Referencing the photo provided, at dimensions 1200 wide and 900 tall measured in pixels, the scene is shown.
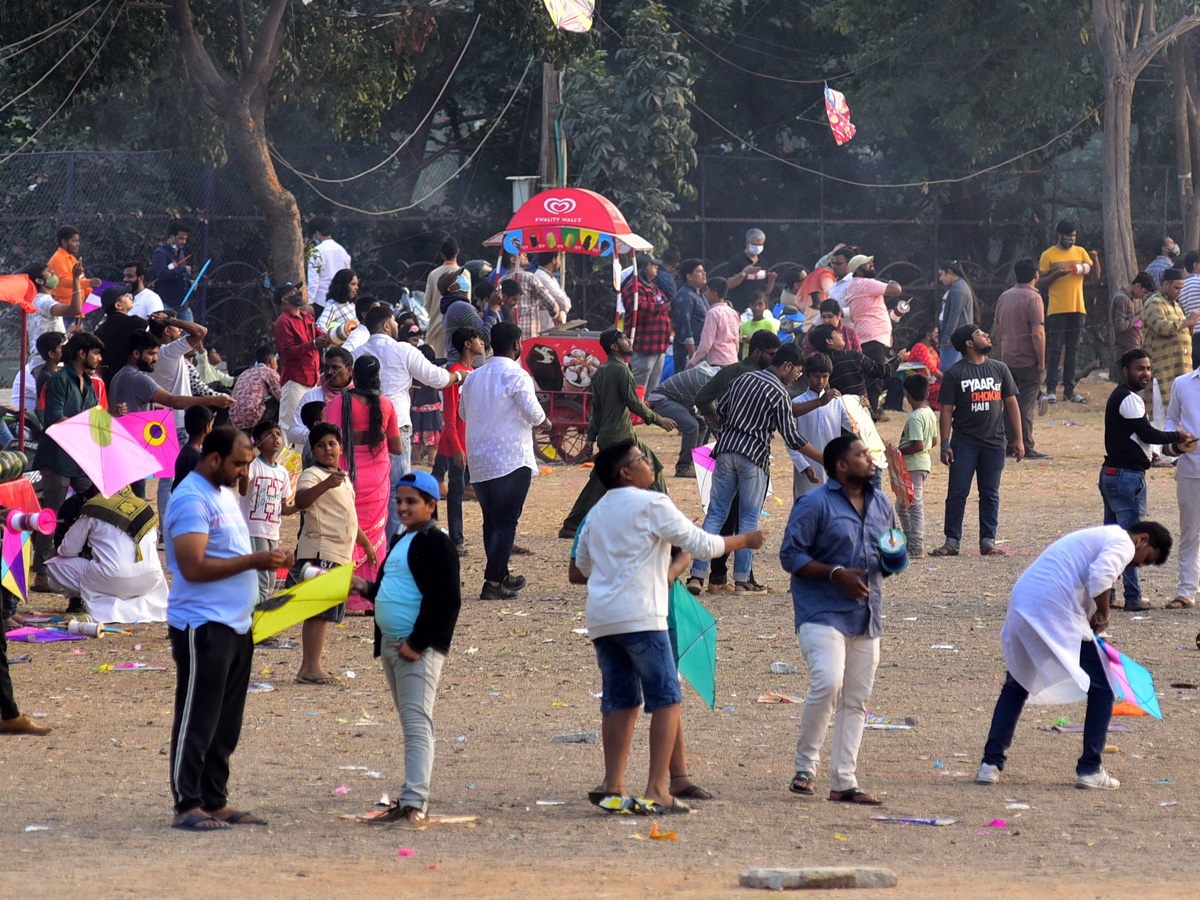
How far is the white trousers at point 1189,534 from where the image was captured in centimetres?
958

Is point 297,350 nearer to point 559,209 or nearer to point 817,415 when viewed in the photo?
point 817,415

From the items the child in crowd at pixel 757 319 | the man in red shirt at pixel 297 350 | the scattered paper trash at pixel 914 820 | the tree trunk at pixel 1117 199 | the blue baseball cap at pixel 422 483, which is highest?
the tree trunk at pixel 1117 199

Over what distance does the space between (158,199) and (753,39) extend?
414 inches

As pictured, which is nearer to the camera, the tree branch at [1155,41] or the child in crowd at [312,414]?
the child in crowd at [312,414]

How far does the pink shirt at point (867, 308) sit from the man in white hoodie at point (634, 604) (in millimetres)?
12805

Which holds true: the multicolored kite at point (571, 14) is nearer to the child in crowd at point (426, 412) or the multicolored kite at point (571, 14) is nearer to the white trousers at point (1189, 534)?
the child in crowd at point (426, 412)

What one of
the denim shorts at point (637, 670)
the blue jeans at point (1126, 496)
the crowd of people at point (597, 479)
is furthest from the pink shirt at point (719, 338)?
the denim shorts at point (637, 670)

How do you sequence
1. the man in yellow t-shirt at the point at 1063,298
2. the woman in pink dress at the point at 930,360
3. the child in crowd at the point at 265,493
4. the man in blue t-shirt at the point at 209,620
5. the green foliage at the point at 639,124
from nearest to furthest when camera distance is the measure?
the man in blue t-shirt at the point at 209,620 < the child in crowd at the point at 265,493 < the woman in pink dress at the point at 930,360 < the man in yellow t-shirt at the point at 1063,298 < the green foliage at the point at 639,124

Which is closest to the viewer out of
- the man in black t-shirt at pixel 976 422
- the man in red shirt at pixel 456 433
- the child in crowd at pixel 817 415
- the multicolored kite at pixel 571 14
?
the child in crowd at pixel 817 415

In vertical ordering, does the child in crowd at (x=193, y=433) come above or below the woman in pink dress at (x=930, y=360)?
below

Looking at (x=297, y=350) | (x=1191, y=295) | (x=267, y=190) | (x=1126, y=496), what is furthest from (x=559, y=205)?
(x=1126, y=496)

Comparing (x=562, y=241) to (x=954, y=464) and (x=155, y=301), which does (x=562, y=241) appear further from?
(x=954, y=464)

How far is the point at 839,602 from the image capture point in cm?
595

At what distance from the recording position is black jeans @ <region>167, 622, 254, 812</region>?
543 centimetres
